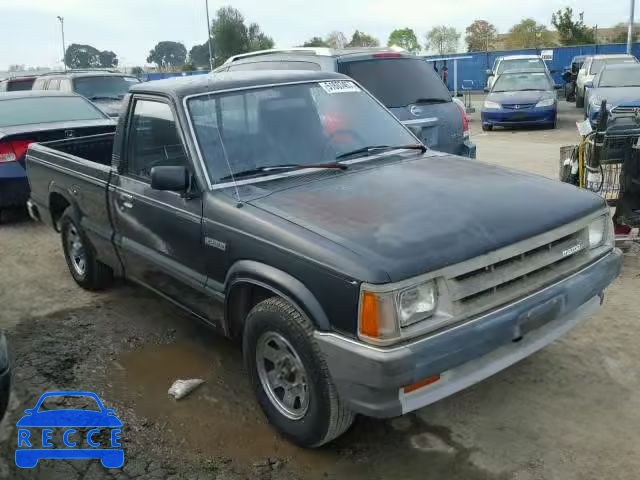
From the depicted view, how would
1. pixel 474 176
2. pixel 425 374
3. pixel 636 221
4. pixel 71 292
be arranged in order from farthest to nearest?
pixel 71 292 → pixel 636 221 → pixel 474 176 → pixel 425 374

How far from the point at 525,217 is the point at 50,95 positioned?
7913 mm

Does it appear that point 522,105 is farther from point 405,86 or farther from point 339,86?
point 339,86

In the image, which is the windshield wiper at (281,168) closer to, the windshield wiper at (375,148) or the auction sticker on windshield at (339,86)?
the windshield wiper at (375,148)

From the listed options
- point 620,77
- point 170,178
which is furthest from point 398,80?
point 620,77

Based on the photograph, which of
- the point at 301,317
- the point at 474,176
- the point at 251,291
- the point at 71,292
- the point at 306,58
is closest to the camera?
the point at 301,317

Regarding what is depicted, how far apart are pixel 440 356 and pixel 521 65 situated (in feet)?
58.4

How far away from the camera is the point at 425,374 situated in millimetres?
2691

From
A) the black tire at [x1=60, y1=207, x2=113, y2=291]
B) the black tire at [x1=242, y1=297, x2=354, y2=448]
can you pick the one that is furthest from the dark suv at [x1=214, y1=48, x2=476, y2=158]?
the black tire at [x1=242, y1=297, x2=354, y2=448]

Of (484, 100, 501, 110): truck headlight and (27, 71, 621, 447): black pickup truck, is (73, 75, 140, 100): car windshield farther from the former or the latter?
(27, 71, 621, 447): black pickup truck

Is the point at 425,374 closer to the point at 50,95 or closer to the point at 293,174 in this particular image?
the point at 293,174

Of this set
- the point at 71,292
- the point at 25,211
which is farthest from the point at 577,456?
the point at 25,211

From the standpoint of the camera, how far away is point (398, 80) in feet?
24.2

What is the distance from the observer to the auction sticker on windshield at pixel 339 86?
14.4 ft

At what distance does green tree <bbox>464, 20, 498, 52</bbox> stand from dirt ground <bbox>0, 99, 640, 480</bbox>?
75.8 meters
